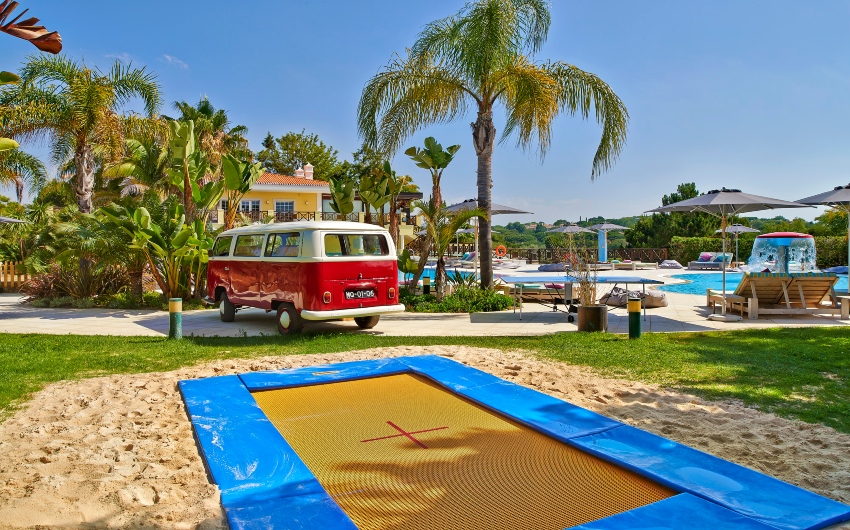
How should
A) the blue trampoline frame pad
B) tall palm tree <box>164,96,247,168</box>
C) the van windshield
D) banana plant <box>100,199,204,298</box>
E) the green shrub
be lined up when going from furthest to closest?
tall palm tree <box>164,96,247,168</box> < the green shrub < banana plant <box>100,199,204,298</box> < the van windshield < the blue trampoline frame pad

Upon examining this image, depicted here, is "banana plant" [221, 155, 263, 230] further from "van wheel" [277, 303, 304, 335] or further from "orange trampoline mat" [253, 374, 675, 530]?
"orange trampoline mat" [253, 374, 675, 530]

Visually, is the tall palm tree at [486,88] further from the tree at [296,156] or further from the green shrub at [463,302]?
the tree at [296,156]

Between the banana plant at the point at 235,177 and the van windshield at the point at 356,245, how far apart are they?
596cm

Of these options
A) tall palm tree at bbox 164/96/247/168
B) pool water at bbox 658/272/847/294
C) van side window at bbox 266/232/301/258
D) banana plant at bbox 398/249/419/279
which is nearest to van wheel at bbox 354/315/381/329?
van side window at bbox 266/232/301/258

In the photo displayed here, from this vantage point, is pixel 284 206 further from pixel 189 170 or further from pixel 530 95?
pixel 530 95

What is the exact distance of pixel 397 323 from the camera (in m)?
12.2

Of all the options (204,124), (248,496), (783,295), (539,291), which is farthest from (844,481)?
(204,124)

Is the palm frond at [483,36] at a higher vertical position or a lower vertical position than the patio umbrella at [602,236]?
higher

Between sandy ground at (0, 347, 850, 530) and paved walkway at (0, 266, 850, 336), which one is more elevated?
paved walkway at (0, 266, 850, 336)

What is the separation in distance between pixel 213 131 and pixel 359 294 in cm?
1638

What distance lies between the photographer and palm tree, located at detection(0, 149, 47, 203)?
20781 mm

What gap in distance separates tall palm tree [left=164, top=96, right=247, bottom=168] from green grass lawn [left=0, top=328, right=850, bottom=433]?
8341mm

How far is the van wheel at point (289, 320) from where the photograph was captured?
10.2 metres

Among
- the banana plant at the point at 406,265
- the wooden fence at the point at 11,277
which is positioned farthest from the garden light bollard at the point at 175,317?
the wooden fence at the point at 11,277
